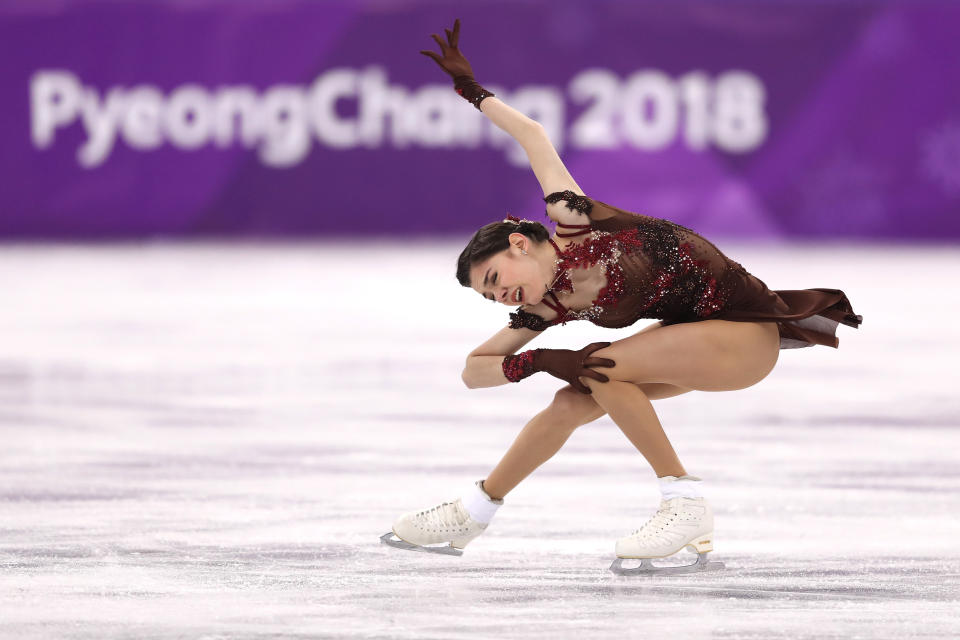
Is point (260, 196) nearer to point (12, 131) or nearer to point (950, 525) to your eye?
point (12, 131)

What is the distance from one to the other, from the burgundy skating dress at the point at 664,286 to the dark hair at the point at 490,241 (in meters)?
0.07

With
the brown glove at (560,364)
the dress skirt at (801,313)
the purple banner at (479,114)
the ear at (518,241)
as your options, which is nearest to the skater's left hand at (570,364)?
the brown glove at (560,364)

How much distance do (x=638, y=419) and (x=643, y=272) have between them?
30 cm

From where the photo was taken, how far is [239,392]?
20.0 feet

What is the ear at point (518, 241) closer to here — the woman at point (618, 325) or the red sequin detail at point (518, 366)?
the woman at point (618, 325)

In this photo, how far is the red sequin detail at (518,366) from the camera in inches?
137

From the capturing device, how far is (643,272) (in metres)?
3.52

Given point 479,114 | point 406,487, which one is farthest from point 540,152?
point 479,114

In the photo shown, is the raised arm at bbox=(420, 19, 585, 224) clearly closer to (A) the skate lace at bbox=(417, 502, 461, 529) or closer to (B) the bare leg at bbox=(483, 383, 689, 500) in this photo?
(B) the bare leg at bbox=(483, 383, 689, 500)

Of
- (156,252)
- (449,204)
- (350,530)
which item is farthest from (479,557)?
(449,204)

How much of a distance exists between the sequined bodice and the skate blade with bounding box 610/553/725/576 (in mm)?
510

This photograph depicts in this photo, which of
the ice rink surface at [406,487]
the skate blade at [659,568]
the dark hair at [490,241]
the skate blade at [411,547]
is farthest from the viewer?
the skate blade at [411,547]

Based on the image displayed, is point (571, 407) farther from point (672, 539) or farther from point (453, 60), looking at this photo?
point (453, 60)

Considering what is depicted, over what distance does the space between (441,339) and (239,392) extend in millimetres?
1951
